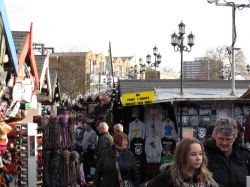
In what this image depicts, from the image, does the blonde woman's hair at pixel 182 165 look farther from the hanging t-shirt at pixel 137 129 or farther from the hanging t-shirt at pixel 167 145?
the hanging t-shirt at pixel 137 129

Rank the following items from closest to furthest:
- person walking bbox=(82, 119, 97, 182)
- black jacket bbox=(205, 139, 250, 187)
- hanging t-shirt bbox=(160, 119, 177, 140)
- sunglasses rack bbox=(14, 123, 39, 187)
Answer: black jacket bbox=(205, 139, 250, 187) < sunglasses rack bbox=(14, 123, 39, 187) < hanging t-shirt bbox=(160, 119, 177, 140) < person walking bbox=(82, 119, 97, 182)

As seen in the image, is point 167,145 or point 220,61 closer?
point 167,145

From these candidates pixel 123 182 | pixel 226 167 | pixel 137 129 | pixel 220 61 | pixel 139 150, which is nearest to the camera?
pixel 226 167

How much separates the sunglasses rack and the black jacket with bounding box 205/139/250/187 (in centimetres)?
719

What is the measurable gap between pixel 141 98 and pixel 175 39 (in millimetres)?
8066

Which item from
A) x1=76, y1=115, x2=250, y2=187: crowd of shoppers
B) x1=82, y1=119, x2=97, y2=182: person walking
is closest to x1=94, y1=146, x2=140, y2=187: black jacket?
x1=76, y1=115, x2=250, y2=187: crowd of shoppers

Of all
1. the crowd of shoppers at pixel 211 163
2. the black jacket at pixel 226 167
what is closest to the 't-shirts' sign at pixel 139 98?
the crowd of shoppers at pixel 211 163

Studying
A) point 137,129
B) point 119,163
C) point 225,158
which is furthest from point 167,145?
point 225,158

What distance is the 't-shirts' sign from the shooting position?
12.3m

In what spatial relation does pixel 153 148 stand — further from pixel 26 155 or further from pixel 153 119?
pixel 26 155

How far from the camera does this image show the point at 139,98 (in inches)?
494

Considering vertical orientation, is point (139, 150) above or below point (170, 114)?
below

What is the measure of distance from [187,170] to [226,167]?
0.69m

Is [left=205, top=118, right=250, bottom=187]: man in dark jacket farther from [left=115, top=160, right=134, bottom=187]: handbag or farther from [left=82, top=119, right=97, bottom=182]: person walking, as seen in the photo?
[left=82, top=119, right=97, bottom=182]: person walking
